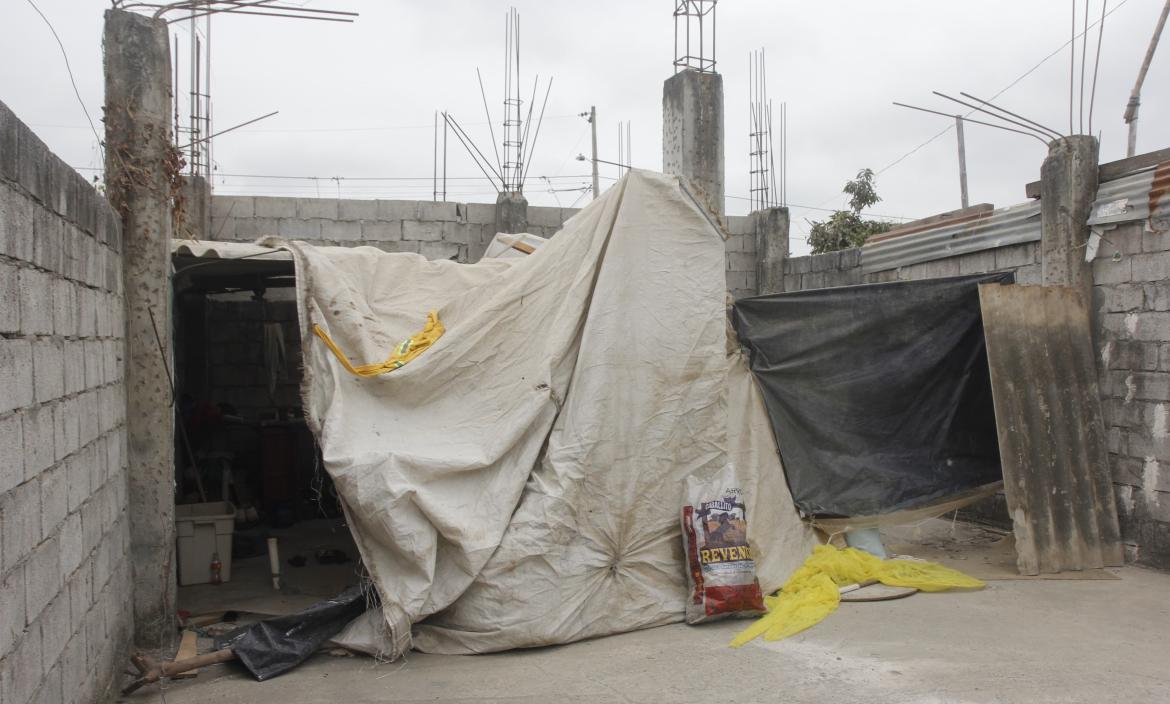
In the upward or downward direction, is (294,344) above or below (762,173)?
below

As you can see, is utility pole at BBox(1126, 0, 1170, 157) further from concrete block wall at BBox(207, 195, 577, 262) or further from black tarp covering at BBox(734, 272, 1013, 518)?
concrete block wall at BBox(207, 195, 577, 262)

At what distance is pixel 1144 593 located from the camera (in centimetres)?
508

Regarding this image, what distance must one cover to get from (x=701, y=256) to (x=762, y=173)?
6.95 m

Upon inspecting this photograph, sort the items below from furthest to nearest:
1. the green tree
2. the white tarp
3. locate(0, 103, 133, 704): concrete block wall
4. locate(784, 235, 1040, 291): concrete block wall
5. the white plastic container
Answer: the green tree, locate(784, 235, 1040, 291): concrete block wall, the white plastic container, the white tarp, locate(0, 103, 133, 704): concrete block wall

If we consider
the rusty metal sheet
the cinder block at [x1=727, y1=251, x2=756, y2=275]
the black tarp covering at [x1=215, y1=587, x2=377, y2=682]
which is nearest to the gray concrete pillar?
the black tarp covering at [x1=215, y1=587, x2=377, y2=682]

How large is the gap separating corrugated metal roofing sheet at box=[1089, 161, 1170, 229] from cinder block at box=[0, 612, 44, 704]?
647 centimetres

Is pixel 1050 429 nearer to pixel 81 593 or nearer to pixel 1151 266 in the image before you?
pixel 1151 266

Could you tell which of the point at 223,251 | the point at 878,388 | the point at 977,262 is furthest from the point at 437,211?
the point at 977,262

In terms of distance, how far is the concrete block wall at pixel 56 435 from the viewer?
2.58 metres

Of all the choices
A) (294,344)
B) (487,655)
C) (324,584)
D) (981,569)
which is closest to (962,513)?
(981,569)

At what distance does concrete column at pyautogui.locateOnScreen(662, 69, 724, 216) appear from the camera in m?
8.70

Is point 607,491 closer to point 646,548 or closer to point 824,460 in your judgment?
point 646,548

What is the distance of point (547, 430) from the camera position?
482 centimetres

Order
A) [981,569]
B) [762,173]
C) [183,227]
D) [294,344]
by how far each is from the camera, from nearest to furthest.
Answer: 1. [981,569]
2. [183,227]
3. [294,344]
4. [762,173]
